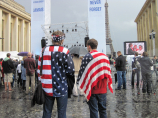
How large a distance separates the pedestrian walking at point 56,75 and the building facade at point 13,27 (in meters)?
37.6

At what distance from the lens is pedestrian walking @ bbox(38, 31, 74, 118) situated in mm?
2967

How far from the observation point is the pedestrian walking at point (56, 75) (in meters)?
2.97

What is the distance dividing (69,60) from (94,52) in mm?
576

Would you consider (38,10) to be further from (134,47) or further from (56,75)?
(56,75)

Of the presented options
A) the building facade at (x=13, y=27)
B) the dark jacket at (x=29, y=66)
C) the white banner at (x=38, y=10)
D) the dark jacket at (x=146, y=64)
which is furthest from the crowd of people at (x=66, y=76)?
the building facade at (x=13, y=27)

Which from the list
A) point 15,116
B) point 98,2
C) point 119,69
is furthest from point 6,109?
point 98,2

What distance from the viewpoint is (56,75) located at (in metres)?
2.99

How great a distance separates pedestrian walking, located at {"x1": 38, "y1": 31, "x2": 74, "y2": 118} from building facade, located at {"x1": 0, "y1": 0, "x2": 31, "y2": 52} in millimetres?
37586

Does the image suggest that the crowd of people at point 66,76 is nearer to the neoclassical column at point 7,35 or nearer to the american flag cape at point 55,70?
the american flag cape at point 55,70

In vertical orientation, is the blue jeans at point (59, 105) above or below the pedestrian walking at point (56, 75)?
below

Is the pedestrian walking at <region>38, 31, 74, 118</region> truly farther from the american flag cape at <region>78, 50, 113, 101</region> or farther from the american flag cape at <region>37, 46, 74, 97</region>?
the american flag cape at <region>78, 50, 113, 101</region>

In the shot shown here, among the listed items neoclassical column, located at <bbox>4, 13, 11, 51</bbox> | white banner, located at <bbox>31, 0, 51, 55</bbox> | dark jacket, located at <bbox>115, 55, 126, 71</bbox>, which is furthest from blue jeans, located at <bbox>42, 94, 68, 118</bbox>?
neoclassical column, located at <bbox>4, 13, 11, 51</bbox>

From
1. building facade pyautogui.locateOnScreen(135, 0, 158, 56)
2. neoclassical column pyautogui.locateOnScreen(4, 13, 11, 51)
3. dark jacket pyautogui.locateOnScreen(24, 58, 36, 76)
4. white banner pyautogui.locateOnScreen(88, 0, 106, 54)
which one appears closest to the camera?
dark jacket pyautogui.locateOnScreen(24, 58, 36, 76)

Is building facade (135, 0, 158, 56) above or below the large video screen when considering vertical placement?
above
